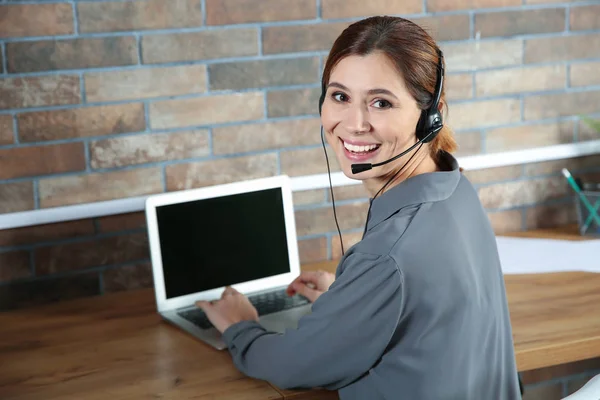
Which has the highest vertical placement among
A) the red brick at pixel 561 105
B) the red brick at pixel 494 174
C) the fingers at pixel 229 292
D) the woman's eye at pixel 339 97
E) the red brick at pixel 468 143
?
the woman's eye at pixel 339 97

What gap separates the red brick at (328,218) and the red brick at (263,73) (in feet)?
1.19

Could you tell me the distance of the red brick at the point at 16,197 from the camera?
1.96 meters

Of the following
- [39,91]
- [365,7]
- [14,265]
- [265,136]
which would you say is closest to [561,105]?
[365,7]

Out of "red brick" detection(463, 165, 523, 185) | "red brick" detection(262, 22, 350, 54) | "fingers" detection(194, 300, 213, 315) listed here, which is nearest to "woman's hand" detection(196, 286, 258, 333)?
"fingers" detection(194, 300, 213, 315)

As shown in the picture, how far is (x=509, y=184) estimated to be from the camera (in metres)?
2.47

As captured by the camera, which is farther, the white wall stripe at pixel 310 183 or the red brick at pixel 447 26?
the red brick at pixel 447 26

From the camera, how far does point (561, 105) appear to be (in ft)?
8.14

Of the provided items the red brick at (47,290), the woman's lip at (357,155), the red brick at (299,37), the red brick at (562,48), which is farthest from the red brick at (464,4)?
the red brick at (47,290)

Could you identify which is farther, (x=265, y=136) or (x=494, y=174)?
(x=494, y=174)

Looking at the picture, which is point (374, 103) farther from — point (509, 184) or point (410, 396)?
point (509, 184)

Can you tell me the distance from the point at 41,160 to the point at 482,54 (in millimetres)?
1262

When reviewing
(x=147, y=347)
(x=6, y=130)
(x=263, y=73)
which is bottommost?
(x=147, y=347)

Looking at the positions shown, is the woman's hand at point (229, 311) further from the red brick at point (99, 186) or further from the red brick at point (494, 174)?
the red brick at point (494, 174)

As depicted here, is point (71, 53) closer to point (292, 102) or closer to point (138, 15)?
point (138, 15)
